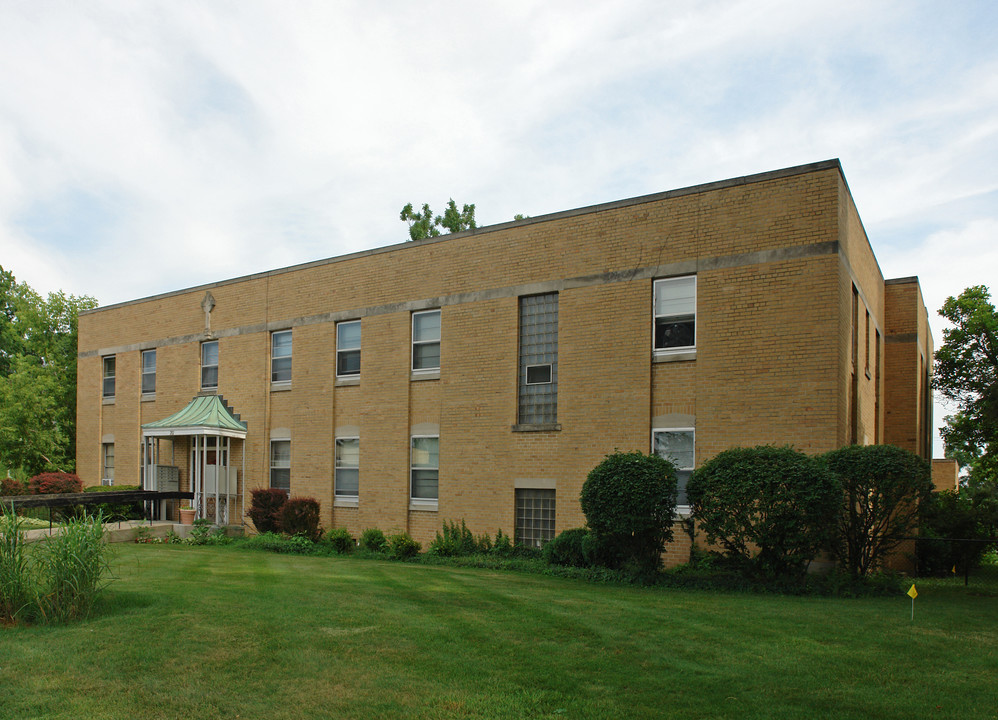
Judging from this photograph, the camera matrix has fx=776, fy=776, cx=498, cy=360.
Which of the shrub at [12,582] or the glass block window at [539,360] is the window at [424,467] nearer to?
the glass block window at [539,360]

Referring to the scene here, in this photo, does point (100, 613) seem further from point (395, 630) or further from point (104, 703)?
point (395, 630)

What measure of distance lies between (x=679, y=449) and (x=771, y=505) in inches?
153

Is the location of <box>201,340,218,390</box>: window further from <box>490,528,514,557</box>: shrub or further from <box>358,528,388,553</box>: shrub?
<box>490,528,514,557</box>: shrub

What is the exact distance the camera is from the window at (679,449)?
16500mm

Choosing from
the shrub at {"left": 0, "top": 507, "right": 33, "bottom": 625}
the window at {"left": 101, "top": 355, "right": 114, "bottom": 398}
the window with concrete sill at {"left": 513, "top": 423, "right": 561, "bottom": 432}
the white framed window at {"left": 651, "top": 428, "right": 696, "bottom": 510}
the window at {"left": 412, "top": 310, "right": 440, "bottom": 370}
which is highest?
the window at {"left": 412, "top": 310, "right": 440, "bottom": 370}

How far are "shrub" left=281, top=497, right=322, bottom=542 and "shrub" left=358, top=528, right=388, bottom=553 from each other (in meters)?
2.37

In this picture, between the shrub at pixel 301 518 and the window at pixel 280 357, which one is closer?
the shrub at pixel 301 518

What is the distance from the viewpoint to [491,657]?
807 centimetres

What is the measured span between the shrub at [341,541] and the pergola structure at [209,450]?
198 inches

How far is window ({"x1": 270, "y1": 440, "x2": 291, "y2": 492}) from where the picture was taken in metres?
24.0

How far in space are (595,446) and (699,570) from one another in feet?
12.4

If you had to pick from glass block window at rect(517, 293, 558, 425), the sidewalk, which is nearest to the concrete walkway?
the sidewalk

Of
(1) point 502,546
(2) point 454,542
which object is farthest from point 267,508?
(1) point 502,546

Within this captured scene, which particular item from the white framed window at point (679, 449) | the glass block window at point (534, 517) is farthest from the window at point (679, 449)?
the glass block window at point (534, 517)
